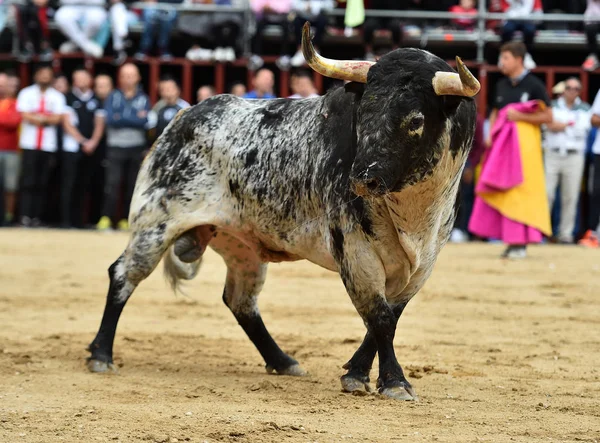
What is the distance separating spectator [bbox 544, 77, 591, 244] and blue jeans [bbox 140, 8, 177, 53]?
5341 mm

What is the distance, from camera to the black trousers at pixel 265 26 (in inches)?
614

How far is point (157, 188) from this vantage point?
6.57 m

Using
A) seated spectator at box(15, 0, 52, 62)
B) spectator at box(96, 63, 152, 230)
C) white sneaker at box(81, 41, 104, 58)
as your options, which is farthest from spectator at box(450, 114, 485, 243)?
seated spectator at box(15, 0, 52, 62)

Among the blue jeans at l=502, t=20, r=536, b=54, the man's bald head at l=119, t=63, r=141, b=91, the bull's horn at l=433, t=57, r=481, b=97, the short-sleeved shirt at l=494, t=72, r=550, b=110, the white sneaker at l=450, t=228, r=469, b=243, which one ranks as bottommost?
the white sneaker at l=450, t=228, r=469, b=243

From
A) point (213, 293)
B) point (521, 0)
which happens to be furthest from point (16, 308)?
point (521, 0)

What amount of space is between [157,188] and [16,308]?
8.07ft

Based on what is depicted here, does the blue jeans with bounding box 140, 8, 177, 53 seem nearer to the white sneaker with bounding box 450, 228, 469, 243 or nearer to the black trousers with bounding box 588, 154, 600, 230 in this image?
the white sneaker with bounding box 450, 228, 469, 243

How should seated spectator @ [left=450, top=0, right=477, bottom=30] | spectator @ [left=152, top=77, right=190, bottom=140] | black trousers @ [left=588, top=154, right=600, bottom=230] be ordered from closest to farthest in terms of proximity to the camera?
black trousers @ [left=588, top=154, right=600, bottom=230], spectator @ [left=152, top=77, right=190, bottom=140], seated spectator @ [left=450, top=0, right=477, bottom=30]

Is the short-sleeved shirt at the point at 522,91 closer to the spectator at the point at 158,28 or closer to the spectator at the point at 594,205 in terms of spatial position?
the spectator at the point at 594,205

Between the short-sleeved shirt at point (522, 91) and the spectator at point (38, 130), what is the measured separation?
6.08 meters

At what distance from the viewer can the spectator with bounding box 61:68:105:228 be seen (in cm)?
1506

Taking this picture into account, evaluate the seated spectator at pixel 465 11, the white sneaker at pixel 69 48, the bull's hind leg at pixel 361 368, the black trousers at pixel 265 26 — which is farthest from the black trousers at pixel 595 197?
the bull's hind leg at pixel 361 368

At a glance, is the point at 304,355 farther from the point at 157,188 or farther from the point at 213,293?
the point at 213,293

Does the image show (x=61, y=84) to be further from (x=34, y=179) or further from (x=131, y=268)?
(x=131, y=268)
